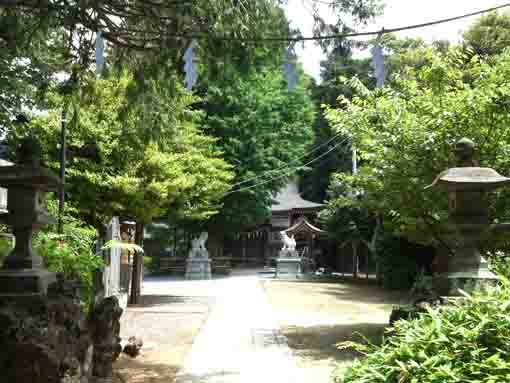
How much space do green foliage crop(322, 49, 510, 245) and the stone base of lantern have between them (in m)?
5.77

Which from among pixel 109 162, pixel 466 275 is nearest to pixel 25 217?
pixel 466 275

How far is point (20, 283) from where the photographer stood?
559 cm

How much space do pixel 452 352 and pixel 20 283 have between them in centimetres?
432

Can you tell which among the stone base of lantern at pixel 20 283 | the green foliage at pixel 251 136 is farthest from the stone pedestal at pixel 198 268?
the stone base of lantern at pixel 20 283

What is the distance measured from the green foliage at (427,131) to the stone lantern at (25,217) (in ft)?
17.5

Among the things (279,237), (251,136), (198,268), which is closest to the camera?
(198,268)

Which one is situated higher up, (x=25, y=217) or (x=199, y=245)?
(x=25, y=217)

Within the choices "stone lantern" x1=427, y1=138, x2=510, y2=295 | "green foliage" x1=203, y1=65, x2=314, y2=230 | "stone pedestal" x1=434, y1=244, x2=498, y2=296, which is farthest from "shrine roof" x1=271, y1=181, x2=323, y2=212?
"stone pedestal" x1=434, y1=244, x2=498, y2=296

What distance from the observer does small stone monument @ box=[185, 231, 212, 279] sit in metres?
26.6

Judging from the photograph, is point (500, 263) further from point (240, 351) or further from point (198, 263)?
point (198, 263)

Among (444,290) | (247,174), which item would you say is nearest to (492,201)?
(444,290)

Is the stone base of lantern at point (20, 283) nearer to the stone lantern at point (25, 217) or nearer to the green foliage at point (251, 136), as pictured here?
the stone lantern at point (25, 217)

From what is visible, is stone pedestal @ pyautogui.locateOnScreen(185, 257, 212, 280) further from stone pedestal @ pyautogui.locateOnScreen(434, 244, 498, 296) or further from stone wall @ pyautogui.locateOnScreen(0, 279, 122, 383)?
stone pedestal @ pyautogui.locateOnScreen(434, 244, 498, 296)

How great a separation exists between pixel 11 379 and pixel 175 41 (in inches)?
167
